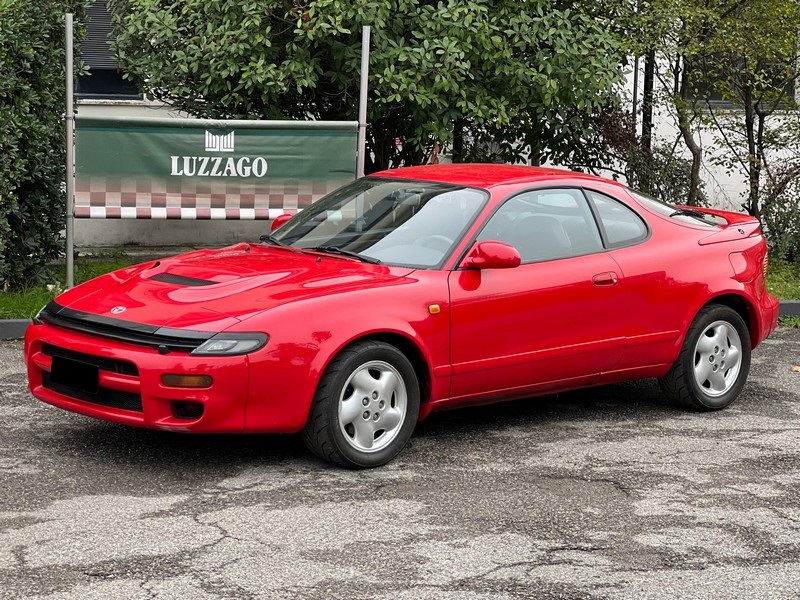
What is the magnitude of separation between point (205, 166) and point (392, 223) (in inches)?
146

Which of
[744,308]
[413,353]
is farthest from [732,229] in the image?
[413,353]

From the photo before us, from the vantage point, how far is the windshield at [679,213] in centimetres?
786

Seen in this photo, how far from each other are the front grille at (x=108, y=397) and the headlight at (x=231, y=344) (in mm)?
404

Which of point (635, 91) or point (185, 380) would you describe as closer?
point (185, 380)

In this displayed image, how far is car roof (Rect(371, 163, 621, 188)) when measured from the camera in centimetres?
733

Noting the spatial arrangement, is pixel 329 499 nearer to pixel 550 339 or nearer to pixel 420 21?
pixel 550 339

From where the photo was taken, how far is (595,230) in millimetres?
7430

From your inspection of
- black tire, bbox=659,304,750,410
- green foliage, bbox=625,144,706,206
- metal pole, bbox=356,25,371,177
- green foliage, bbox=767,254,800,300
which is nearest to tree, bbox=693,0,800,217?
green foliage, bbox=625,144,706,206

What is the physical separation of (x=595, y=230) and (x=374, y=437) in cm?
191

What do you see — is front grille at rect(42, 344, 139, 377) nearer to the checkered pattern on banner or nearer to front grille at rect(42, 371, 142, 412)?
front grille at rect(42, 371, 142, 412)

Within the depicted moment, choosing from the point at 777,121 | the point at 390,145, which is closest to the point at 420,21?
the point at 390,145

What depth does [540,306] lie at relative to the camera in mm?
6941

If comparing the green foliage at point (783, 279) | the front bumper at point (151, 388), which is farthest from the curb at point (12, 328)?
the green foliage at point (783, 279)

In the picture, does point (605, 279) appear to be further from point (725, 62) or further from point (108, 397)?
point (725, 62)
